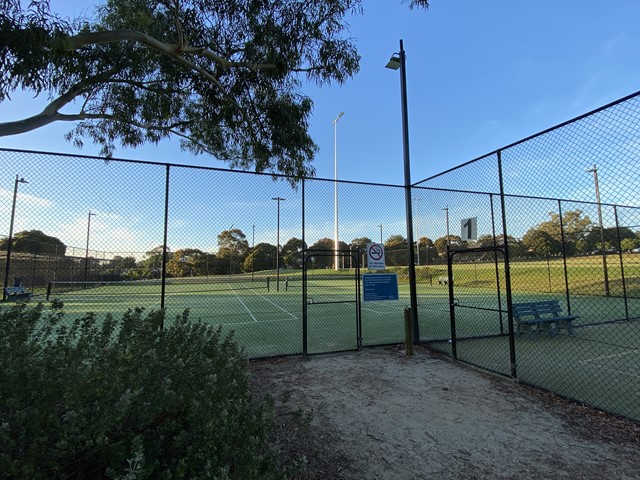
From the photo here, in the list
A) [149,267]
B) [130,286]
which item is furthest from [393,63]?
[130,286]

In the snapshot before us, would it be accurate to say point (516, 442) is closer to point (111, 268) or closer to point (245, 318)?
point (245, 318)

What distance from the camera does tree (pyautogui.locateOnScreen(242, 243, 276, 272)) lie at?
1602 cm

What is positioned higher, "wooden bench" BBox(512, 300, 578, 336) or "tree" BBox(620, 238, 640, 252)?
A: "tree" BBox(620, 238, 640, 252)

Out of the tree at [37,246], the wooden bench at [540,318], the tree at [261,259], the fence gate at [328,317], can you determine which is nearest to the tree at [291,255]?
the fence gate at [328,317]

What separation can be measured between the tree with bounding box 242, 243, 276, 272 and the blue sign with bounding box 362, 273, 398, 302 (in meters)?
9.37

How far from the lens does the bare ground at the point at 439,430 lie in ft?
9.52

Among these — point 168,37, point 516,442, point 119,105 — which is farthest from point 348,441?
point 119,105

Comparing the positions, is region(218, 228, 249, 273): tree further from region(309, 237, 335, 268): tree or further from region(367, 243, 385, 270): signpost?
region(367, 243, 385, 270): signpost

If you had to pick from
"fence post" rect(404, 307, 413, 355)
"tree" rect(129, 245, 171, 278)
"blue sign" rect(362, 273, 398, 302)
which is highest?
"tree" rect(129, 245, 171, 278)

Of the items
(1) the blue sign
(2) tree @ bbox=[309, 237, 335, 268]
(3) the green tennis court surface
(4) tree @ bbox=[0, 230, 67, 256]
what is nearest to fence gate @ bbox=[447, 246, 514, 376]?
(3) the green tennis court surface

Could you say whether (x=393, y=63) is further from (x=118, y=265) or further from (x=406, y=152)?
(x=118, y=265)

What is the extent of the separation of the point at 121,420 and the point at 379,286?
18.2ft

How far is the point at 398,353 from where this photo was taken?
6.56 meters

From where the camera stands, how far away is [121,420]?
1.57 m
